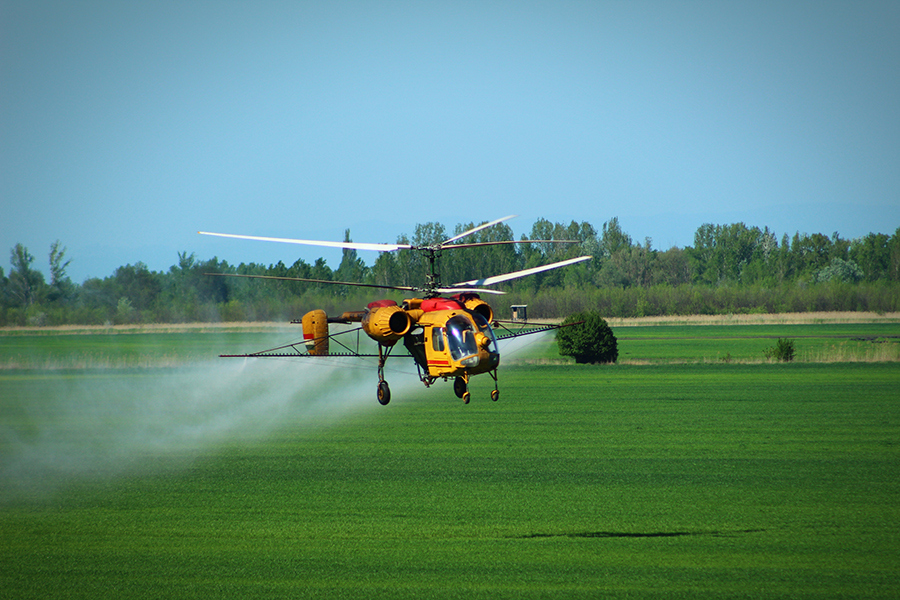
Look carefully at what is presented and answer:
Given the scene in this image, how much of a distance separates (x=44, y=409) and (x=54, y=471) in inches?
752

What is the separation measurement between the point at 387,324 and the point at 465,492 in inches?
265

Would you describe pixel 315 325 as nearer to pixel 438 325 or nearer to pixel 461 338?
pixel 438 325

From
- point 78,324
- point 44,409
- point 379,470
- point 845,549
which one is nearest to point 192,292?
point 78,324

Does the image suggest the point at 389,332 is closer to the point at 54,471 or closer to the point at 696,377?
the point at 54,471

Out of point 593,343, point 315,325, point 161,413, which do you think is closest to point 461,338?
point 315,325

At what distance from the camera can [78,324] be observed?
268 ft

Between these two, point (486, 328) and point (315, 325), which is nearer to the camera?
point (486, 328)

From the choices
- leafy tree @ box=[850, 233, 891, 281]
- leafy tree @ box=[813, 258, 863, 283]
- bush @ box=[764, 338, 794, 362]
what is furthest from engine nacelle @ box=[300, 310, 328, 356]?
leafy tree @ box=[850, 233, 891, 281]

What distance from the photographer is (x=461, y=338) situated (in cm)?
1989

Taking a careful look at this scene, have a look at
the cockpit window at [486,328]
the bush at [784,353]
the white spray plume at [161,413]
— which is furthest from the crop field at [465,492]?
the bush at [784,353]

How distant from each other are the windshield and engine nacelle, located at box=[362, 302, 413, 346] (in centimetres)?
138

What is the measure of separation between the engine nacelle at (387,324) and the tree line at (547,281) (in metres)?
4.37

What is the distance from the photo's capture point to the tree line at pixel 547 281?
74.6m

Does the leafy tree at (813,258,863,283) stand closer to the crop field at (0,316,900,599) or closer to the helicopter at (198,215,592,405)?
the crop field at (0,316,900,599)
